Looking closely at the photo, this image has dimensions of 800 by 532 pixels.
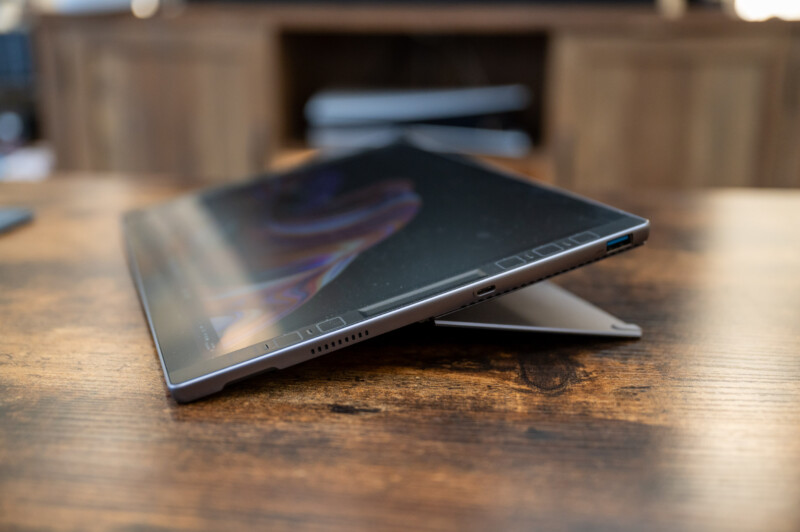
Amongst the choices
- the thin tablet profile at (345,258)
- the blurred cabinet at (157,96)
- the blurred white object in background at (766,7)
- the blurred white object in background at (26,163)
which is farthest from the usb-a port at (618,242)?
the blurred white object in background at (26,163)

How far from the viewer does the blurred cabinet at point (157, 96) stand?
2.08 metres

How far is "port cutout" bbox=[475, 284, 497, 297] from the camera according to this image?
44 centimetres

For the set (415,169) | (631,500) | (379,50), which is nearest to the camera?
(631,500)

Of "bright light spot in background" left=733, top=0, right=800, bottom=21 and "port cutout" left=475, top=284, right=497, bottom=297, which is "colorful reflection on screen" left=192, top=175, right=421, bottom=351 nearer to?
"port cutout" left=475, top=284, right=497, bottom=297

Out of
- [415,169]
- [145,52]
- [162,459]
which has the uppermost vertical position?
[145,52]

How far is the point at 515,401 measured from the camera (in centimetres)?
41

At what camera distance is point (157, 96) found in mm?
2158

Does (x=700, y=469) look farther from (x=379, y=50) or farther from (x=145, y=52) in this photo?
(x=379, y=50)

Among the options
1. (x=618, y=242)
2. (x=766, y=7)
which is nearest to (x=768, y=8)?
(x=766, y=7)

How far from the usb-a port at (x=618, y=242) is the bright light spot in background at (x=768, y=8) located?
6.40 ft

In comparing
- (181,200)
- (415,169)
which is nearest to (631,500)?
(415,169)

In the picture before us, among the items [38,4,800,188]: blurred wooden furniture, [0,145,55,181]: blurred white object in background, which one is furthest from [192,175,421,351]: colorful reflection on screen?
[0,145,55,181]: blurred white object in background

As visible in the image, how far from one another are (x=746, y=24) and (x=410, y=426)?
6.32 feet

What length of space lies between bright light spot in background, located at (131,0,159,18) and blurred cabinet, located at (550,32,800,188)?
1258 mm
